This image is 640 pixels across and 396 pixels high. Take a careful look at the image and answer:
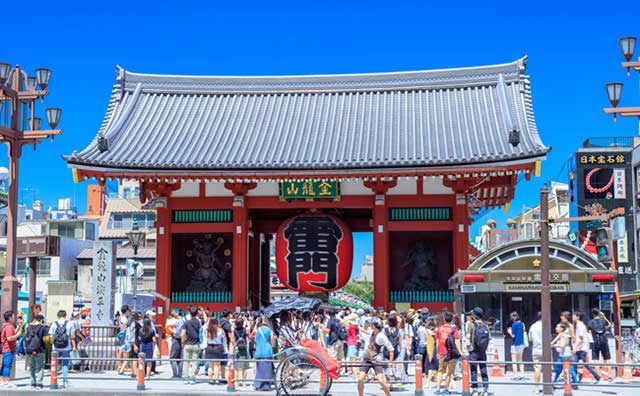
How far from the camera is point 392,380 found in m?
19.7

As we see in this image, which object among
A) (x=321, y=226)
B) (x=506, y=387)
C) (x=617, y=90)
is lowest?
(x=506, y=387)

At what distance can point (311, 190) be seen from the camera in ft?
99.0

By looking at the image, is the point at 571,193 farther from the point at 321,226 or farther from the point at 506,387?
the point at 506,387

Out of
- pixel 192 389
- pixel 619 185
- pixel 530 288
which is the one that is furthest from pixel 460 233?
pixel 619 185

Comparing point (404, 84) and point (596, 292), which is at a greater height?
point (404, 84)

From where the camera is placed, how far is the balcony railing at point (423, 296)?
29.5 metres

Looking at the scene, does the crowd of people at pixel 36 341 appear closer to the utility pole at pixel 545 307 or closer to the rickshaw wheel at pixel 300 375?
the rickshaw wheel at pixel 300 375

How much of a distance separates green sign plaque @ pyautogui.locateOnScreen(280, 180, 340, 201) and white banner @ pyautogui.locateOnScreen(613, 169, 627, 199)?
36085 millimetres

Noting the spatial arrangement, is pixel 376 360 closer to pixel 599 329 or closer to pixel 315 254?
pixel 599 329

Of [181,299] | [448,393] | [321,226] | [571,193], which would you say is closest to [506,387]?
[448,393]

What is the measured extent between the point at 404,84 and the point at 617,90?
1659cm

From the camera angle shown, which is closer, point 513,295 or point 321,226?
point 513,295

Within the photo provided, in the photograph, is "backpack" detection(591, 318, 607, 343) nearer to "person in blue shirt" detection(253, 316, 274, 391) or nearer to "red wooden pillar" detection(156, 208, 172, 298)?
"person in blue shirt" detection(253, 316, 274, 391)

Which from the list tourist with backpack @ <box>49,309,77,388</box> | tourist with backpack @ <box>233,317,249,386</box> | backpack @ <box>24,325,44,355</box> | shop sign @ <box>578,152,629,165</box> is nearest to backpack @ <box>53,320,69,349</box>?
tourist with backpack @ <box>49,309,77,388</box>
